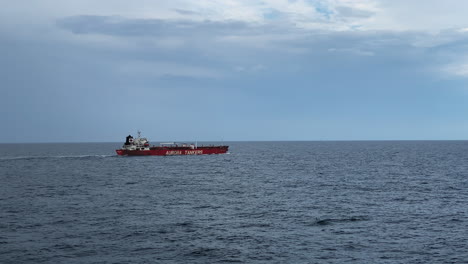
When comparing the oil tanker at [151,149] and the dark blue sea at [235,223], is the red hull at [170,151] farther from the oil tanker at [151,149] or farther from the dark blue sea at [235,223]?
the dark blue sea at [235,223]

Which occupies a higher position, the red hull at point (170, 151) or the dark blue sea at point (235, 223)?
the red hull at point (170, 151)

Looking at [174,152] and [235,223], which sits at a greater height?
[174,152]

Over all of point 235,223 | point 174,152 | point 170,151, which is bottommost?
point 235,223

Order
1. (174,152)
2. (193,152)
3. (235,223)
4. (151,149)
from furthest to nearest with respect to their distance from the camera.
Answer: (193,152), (174,152), (151,149), (235,223)

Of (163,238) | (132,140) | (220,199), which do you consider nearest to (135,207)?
(220,199)

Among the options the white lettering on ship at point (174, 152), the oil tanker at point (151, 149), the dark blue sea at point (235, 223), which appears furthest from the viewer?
the white lettering on ship at point (174, 152)

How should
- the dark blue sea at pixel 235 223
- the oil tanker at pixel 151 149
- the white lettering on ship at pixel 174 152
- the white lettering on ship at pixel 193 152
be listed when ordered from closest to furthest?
the dark blue sea at pixel 235 223, the oil tanker at pixel 151 149, the white lettering on ship at pixel 174 152, the white lettering on ship at pixel 193 152

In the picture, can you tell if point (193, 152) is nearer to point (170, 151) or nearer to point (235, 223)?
point (170, 151)

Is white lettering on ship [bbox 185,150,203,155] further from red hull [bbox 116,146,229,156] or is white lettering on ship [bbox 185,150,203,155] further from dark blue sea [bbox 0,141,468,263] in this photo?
dark blue sea [bbox 0,141,468,263]

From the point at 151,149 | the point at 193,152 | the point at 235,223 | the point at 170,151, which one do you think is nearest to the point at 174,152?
the point at 170,151

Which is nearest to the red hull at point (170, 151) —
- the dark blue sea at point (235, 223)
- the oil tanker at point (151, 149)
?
the oil tanker at point (151, 149)

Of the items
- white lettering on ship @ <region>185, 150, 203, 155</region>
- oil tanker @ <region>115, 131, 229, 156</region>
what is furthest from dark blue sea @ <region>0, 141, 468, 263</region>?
white lettering on ship @ <region>185, 150, 203, 155</region>

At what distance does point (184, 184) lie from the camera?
81.6 meters

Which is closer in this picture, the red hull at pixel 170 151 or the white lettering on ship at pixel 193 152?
the red hull at pixel 170 151
